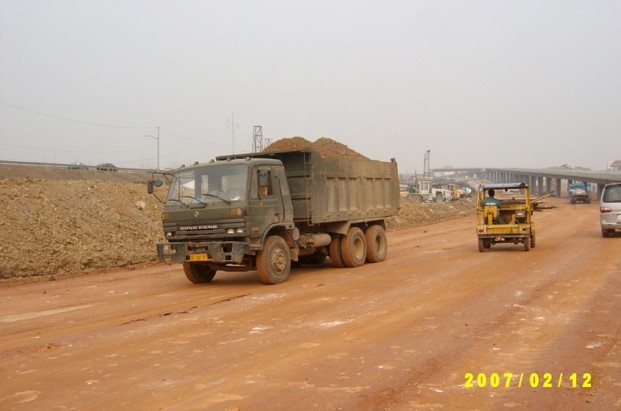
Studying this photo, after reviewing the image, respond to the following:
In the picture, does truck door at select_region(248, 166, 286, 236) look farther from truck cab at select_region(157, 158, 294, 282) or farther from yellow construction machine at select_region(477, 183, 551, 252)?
yellow construction machine at select_region(477, 183, 551, 252)

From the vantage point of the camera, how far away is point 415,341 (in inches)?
297

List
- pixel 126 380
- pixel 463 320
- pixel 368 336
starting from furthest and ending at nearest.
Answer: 1. pixel 463 320
2. pixel 368 336
3. pixel 126 380

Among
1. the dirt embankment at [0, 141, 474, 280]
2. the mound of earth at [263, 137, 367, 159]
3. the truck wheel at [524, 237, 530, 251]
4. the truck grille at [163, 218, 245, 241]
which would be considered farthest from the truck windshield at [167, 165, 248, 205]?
the mound of earth at [263, 137, 367, 159]

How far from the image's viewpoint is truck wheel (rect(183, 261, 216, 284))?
45.2ft

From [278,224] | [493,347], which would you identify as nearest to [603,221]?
[278,224]

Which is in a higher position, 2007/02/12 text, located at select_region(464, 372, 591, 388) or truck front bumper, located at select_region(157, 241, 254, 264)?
truck front bumper, located at select_region(157, 241, 254, 264)

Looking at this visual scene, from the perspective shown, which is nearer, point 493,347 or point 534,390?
point 534,390

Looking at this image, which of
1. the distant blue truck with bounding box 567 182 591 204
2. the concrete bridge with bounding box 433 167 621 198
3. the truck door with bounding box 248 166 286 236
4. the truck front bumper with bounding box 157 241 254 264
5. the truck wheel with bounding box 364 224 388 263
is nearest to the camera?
the truck front bumper with bounding box 157 241 254 264

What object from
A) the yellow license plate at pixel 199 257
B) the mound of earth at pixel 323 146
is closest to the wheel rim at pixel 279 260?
the yellow license plate at pixel 199 257

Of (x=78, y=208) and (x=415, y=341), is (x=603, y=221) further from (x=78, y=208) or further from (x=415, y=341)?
(x=78, y=208)

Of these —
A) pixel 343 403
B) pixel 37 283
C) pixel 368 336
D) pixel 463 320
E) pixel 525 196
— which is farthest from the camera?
pixel 525 196

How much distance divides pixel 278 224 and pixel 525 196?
947 centimetres

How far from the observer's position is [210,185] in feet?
42.2

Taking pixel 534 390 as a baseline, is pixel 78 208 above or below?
above
